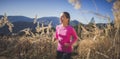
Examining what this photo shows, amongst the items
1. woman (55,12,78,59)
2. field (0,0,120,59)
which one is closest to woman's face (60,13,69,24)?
woman (55,12,78,59)

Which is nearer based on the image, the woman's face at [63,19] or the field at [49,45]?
the woman's face at [63,19]

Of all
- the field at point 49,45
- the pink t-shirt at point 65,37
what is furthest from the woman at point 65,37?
the field at point 49,45

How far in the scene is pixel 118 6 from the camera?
455cm

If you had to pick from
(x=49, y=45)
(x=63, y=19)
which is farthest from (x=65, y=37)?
(x=49, y=45)

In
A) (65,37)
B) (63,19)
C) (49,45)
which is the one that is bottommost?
(49,45)

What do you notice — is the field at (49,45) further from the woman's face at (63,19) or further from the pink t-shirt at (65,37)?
the woman's face at (63,19)

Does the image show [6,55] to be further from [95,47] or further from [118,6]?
[118,6]

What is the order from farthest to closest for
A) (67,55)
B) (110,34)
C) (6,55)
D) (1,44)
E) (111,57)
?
(1,44)
(6,55)
(110,34)
(111,57)
(67,55)

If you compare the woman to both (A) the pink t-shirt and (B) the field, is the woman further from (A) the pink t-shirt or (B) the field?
(B) the field

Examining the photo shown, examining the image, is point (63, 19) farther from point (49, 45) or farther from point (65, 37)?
point (49, 45)

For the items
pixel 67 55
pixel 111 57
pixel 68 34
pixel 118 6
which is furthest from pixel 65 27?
pixel 111 57

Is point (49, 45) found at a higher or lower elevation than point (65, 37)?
lower

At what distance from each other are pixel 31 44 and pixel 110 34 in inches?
81.1

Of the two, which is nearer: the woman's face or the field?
the woman's face
